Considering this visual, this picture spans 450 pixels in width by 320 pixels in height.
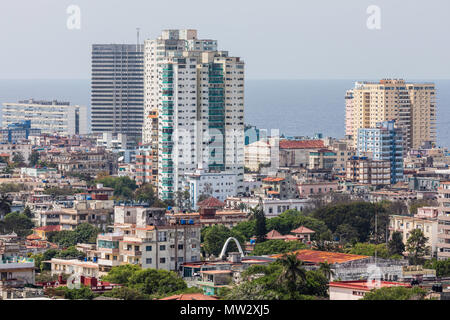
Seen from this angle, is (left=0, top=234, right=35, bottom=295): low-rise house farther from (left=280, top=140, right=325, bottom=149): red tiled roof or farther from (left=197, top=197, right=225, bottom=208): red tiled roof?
(left=280, top=140, right=325, bottom=149): red tiled roof

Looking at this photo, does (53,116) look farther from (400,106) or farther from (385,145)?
(385,145)

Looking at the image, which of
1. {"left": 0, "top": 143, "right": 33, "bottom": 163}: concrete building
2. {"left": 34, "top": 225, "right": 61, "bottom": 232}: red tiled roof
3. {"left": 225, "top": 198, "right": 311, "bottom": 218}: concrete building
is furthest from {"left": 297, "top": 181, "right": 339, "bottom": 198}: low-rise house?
{"left": 0, "top": 143, "right": 33, "bottom": 163}: concrete building

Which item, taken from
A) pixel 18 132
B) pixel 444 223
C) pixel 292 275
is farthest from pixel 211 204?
pixel 18 132

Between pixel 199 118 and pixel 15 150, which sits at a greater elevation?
pixel 199 118

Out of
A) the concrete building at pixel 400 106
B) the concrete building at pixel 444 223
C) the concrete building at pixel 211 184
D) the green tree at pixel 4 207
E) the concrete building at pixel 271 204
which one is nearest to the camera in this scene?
the concrete building at pixel 444 223

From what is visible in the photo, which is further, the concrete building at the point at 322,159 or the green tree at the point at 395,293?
the concrete building at the point at 322,159

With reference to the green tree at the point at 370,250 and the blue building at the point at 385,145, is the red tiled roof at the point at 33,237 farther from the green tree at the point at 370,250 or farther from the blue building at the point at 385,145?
the blue building at the point at 385,145

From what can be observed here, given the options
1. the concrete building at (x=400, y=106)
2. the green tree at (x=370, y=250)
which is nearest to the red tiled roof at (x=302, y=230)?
the green tree at (x=370, y=250)
